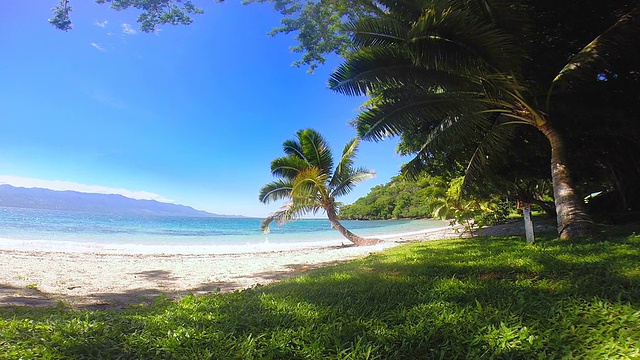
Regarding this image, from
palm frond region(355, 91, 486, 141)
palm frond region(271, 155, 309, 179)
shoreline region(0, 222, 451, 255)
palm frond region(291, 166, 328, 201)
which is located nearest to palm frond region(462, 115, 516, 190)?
palm frond region(355, 91, 486, 141)

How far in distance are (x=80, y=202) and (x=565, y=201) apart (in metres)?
126

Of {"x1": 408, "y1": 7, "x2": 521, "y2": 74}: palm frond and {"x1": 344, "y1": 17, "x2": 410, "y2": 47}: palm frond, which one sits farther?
{"x1": 344, "y1": 17, "x2": 410, "y2": 47}: palm frond

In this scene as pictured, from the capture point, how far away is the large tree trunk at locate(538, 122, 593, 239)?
638cm

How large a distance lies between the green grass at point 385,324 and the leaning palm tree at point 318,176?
11417 millimetres

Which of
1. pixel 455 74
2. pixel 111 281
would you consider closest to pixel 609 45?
pixel 455 74

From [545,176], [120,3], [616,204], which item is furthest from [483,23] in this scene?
[616,204]

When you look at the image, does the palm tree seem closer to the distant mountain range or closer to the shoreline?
the shoreline

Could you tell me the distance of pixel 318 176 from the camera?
1480cm

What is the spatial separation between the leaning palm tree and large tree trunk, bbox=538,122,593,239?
8815 millimetres

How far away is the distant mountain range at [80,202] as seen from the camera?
78500mm

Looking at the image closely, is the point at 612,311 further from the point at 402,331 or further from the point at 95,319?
the point at 95,319

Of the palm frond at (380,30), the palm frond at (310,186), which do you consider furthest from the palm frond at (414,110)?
the palm frond at (310,186)

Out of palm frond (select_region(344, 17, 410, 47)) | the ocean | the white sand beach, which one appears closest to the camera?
the white sand beach

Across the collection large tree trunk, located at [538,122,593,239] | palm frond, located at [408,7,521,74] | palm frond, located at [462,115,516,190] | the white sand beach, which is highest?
palm frond, located at [408,7,521,74]
